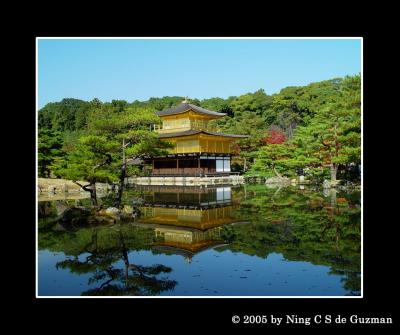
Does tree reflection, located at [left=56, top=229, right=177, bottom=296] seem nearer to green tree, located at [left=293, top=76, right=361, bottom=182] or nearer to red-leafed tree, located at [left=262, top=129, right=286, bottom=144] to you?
green tree, located at [left=293, top=76, right=361, bottom=182]

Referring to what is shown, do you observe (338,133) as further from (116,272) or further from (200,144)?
(116,272)

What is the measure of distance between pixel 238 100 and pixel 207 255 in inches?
1766

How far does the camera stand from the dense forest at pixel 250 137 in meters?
13.6

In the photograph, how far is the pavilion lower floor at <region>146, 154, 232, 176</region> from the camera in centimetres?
3066

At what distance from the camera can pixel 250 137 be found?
3416 centimetres

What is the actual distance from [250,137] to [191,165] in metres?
6.27

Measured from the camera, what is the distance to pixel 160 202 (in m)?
16.9

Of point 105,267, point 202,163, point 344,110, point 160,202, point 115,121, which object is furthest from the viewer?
point 202,163

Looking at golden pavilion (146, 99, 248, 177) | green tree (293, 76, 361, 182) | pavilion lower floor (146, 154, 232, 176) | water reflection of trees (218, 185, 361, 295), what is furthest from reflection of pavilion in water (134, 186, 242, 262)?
golden pavilion (146, 99, 248, 177)

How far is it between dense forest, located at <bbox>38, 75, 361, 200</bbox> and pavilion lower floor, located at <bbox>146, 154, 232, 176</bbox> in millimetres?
1634

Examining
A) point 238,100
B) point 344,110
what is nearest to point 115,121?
point 344,110

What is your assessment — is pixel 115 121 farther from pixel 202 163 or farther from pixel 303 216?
pixel 202 163

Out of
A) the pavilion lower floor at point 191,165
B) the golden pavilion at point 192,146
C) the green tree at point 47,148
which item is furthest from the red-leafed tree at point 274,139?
the green tree at point 47,148

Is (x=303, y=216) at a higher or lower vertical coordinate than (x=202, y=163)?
Answer: lower
